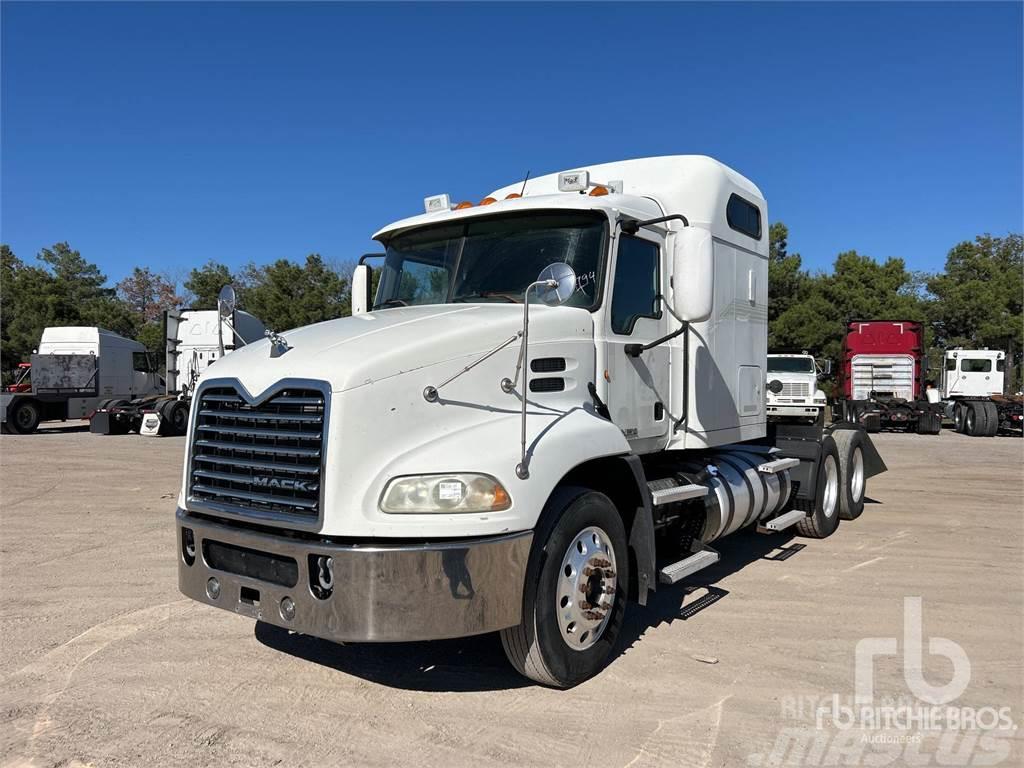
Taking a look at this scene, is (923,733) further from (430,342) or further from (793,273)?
(793,273)

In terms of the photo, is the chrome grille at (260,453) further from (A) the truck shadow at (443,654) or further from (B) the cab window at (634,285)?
(B) the cab window at (634,285)

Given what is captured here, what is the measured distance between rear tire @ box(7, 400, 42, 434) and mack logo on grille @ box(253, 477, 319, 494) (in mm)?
24372

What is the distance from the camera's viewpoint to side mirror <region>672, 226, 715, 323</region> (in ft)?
14.8

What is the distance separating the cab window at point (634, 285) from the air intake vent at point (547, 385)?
64 cm

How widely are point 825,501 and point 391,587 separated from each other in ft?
20.8

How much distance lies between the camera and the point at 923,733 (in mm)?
3523

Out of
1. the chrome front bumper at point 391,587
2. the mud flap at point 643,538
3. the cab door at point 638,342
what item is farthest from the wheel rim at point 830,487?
the chrome front bumper at point 391,587

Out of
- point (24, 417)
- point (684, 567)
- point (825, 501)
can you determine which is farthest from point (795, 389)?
point (24, 417)

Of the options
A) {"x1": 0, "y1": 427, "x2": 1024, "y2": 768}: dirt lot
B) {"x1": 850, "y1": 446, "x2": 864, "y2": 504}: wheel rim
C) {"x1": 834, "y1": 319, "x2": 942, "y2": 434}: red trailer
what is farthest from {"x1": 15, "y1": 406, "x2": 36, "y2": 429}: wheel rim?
{"x1": 834, "y1": 319, "x2": 942, "y2": 434}: red trailer

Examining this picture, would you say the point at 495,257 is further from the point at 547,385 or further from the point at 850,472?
the point at 850,472

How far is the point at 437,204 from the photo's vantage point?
548cm

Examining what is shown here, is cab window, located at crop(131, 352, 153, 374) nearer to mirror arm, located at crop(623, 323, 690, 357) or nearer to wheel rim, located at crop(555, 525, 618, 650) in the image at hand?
mirror arm, located at crop(623, 323, 690, 357)

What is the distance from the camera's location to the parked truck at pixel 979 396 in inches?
953

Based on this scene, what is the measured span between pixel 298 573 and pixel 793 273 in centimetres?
3666
